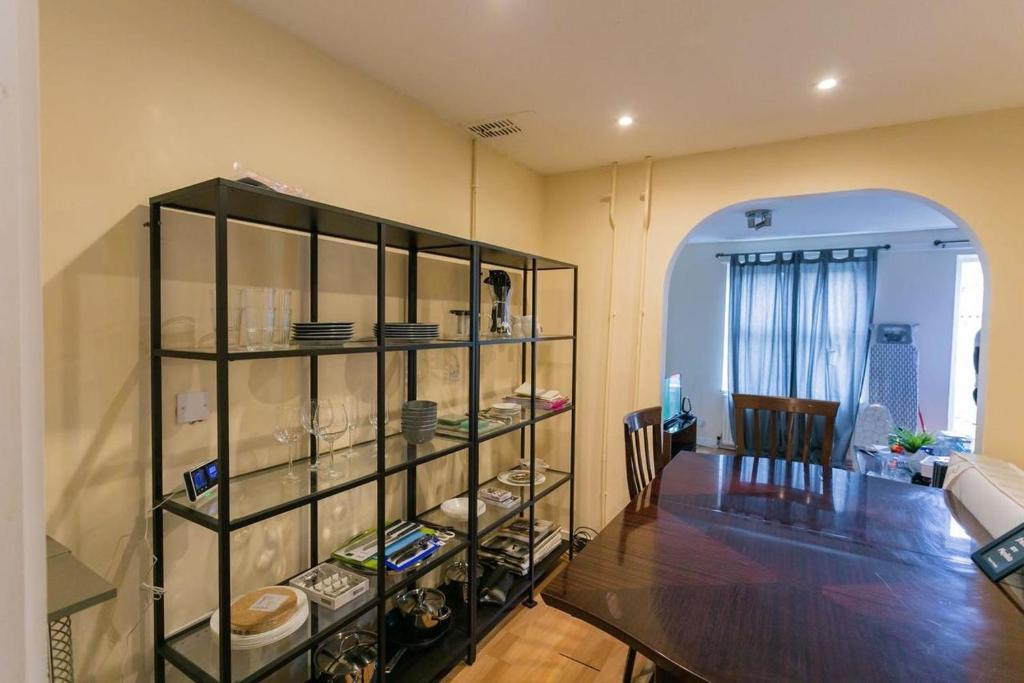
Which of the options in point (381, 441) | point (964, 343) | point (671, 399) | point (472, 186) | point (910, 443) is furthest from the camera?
point (964, 343)

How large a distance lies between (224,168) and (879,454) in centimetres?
501

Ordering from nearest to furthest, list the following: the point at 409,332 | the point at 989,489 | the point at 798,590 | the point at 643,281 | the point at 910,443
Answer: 1. the point at 798,590
2. the point at 989,489
3. the point at 409,332
4. the point at 643,281
5. the point at 910,443

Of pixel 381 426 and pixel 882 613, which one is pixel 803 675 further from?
pixel 381 426

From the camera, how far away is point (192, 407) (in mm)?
1469

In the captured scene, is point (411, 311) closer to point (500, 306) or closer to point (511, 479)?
point (500, 306)

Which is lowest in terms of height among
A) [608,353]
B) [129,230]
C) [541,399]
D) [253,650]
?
[253,650]

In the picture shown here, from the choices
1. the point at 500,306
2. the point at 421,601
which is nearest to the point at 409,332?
the point at 500,306

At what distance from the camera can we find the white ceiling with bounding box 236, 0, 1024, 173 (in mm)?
1554

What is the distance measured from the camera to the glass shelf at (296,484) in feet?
4.30

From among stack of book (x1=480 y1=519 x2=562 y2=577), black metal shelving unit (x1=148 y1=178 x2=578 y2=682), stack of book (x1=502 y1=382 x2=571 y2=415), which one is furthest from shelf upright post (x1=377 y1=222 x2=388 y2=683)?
stack of book (x1=502 y1=382 x2=571 y2=415)

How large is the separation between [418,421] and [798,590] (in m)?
1.38

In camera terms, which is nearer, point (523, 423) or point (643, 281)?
point (523, 423)

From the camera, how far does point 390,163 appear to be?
7.00 ft

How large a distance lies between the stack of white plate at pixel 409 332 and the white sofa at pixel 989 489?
2.07m
